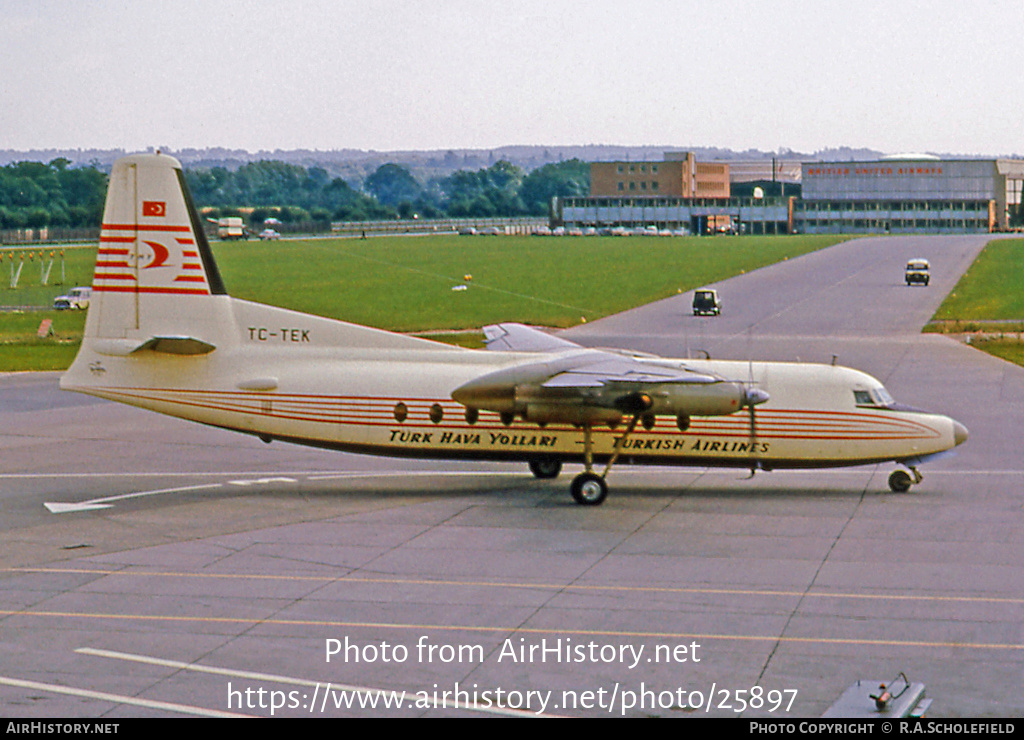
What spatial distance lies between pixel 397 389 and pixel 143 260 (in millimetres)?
7620

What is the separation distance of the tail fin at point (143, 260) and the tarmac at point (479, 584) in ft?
15.0

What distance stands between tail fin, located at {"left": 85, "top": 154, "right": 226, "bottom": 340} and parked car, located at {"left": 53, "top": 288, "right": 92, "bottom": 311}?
57150 mm

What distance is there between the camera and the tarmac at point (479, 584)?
660 inches

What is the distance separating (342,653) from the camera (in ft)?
59.7

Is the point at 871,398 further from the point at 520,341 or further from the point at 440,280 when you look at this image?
the point at 440,280

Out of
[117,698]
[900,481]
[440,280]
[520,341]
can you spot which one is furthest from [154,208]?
[440,280]

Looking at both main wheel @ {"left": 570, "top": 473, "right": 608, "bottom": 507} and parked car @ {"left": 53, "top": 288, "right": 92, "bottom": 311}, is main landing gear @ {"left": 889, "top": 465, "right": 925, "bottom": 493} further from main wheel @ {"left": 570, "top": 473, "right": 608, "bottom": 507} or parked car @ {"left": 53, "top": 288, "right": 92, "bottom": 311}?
parked car @ {"left": 53, "top": 288, "right": 92, "bottom": 311}

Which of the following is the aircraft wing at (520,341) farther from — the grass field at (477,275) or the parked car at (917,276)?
the parked car at (917,276)

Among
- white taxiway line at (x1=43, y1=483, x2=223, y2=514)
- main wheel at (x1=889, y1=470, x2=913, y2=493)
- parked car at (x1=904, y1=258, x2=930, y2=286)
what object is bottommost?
white taxiway line at (x1=43, y1=483, x2=223, y2=514)

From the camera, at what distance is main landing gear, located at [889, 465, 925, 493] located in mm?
30031

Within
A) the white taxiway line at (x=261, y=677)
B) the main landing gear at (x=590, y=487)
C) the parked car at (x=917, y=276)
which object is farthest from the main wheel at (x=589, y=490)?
the parked car at (x=917, y=276)

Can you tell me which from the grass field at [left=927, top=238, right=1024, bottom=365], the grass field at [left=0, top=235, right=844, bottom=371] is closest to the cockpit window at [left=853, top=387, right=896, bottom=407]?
the grass field at [left=927, top=238, right=1024, bottom=365]

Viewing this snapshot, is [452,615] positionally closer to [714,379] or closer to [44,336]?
[714,379]
